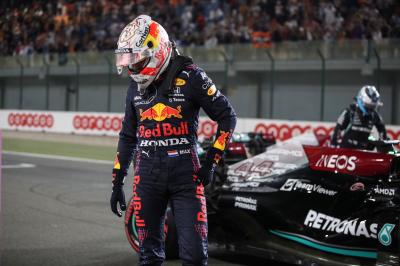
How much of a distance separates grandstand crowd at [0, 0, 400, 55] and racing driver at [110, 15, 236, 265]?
34.6 ft

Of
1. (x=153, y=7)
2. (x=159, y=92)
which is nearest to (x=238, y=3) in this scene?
(x=153, y=7)

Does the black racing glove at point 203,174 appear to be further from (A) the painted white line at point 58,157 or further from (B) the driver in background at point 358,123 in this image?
(A) the painted white line at point 58,157

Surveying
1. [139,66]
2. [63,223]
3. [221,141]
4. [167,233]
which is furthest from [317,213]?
[63,223]

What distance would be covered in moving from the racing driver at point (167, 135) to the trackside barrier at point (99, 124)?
44.2 feet

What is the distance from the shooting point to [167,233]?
6.13 m

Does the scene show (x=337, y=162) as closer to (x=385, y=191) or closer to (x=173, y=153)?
(x=385, y=191)

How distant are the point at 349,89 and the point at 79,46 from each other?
12727mm

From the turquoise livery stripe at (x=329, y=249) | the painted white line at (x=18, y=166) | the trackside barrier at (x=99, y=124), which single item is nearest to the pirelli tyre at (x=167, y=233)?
the turquoise livery stripe at (x=329, y=249)

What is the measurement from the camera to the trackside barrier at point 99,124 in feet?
61.8

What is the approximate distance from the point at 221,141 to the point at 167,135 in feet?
1.14

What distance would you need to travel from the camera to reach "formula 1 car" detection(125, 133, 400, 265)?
523cm

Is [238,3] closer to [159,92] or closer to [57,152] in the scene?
[57,152]

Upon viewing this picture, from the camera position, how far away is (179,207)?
4164mm

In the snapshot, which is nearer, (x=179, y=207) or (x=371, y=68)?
(x=179, y=207)
